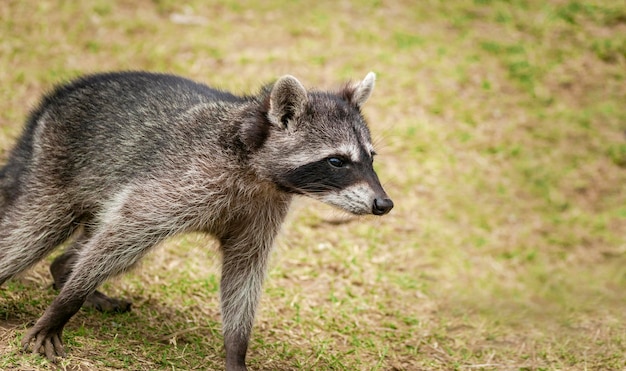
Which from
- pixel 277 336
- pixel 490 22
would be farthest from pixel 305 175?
pixel 490 22

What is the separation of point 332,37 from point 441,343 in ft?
19.7

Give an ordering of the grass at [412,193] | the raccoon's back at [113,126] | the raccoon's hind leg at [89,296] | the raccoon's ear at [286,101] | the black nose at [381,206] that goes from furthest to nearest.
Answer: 1. the grass at [412,193]
2. the raccoon's hind leg at [89,296]
3. the raccoon's back at [113,126]
4. the raccoon's ear at [286,101]
5. the black nose at [381,206]

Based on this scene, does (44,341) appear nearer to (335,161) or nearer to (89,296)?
(89,296)

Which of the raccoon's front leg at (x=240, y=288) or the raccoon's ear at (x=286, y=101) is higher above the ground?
the raccoon's ear at (x=286, y=101)

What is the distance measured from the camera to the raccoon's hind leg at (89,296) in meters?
6.07

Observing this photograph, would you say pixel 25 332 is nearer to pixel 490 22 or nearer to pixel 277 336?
pixel 277 336

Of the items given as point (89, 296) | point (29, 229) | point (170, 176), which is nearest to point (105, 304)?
point (89, 296)

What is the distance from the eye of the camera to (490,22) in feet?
39.7

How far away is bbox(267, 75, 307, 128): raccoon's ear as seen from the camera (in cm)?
509

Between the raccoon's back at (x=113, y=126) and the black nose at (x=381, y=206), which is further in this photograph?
the raccoon's back at (x=113, y=126)

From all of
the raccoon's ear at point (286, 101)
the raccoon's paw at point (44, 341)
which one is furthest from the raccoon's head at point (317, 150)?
the raccoon's paw at point (44, 341)

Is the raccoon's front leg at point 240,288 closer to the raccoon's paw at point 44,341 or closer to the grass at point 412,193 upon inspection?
the grass at point 412,193

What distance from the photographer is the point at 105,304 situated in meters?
6.13

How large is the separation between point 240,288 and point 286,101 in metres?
1.51
